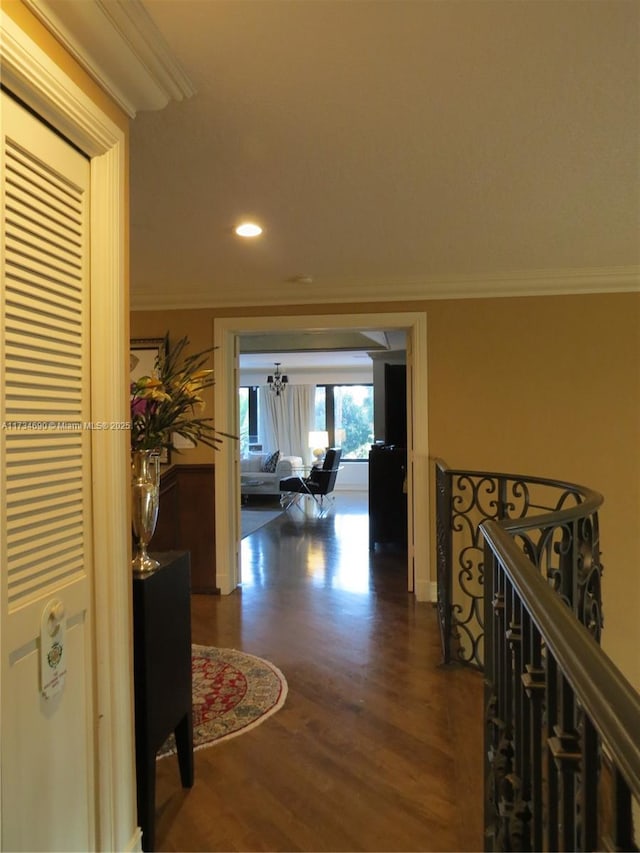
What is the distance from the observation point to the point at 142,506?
1.79 m

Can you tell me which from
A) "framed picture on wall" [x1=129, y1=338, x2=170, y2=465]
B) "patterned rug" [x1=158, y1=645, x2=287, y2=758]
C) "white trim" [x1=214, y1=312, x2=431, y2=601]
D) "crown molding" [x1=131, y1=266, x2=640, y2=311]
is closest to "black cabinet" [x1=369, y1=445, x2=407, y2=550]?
"white trim" [x1=214, y1=312, x2=431, y2=601]

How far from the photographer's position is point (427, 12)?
Result: 137 cm

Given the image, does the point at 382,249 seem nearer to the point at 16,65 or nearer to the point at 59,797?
the point at 16,65

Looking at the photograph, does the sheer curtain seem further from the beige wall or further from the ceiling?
Result: the ceiling

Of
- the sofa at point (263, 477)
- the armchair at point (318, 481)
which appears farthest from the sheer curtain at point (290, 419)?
the armchair at point (318, 481)

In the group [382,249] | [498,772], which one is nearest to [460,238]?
[382,249]

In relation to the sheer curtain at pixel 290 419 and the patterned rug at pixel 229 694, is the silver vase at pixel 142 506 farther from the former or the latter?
the sheer curtain at pixel 290 419

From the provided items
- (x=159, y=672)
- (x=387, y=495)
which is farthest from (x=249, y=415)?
(x=159, y=672)

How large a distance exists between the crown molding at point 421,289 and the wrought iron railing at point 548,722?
290 centimetres

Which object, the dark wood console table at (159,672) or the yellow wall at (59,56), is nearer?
the yellow wall at (59,56)

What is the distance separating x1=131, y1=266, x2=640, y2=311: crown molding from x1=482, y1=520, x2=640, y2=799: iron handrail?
3255mm

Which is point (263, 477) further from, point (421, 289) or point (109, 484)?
point (109, 484)

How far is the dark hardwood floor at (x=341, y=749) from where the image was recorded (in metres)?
1.76

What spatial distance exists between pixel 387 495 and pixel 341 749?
345cm
